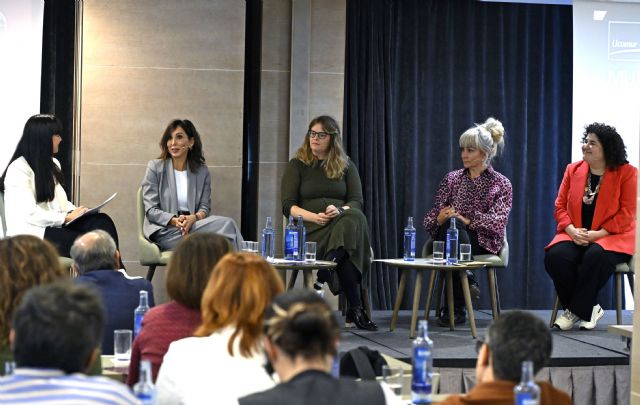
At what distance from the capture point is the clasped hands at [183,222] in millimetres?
6520

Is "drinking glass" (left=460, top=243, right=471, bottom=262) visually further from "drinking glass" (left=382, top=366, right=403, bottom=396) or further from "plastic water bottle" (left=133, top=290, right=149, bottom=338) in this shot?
"drinking glass" (left=382, top=366, right=403, bottom=396)

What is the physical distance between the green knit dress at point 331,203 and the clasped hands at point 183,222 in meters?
0.60

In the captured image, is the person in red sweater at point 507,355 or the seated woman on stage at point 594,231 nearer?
the person in red sweater at point 507,355

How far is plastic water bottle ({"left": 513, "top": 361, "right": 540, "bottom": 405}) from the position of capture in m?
2.35

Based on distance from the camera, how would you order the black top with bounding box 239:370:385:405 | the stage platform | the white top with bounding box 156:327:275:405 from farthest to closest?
the stage platform → the white top with bounding box 156:327:275:405 → the black top with bounding box 239:370:385:405

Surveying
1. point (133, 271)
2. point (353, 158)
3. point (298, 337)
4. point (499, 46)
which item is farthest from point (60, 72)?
point (298, 337)

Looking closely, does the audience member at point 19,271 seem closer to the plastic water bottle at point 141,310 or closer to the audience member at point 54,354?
the plastic water bottle at point 141,310

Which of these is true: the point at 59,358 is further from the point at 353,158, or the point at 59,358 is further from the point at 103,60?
the point at 353,158

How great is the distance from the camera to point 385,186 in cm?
789

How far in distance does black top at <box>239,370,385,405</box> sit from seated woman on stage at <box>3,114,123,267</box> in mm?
4346

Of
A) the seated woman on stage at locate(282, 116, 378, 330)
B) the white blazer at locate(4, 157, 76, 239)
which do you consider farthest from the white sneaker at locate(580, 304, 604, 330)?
the white blazer at locate(4, 157, 76, 239)

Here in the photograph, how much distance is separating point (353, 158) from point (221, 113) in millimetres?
1155

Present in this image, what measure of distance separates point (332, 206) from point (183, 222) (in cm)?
98

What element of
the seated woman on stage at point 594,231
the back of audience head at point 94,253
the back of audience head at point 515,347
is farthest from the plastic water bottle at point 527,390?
the seated woman on stage at point 594,231
